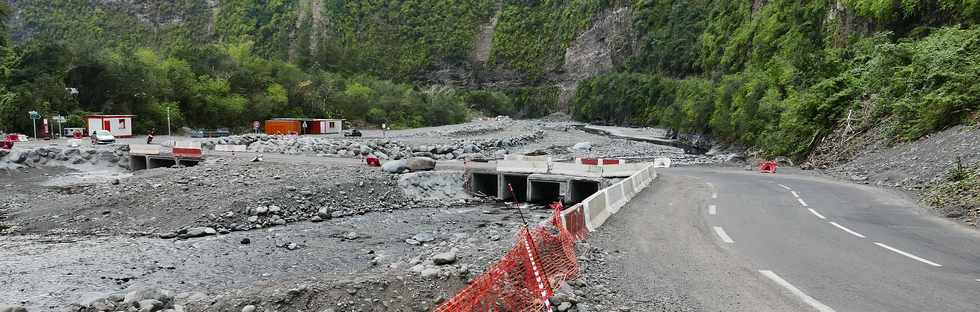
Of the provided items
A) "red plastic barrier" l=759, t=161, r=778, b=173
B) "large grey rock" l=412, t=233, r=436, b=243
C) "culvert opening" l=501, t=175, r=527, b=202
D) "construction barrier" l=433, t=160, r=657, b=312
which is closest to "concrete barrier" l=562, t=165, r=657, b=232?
"construction barrier" l=433, t=160, r=657, b=312

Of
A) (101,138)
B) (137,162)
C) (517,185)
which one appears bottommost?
(517,185)

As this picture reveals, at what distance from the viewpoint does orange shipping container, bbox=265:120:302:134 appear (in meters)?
67.0

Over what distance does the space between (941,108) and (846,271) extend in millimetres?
22067

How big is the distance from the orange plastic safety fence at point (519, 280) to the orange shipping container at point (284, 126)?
60.9 metres

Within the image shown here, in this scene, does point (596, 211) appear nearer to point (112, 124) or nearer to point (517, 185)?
point (517, 185)

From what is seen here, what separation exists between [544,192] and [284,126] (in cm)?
4390

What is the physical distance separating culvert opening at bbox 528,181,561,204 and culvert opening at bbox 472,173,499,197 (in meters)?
2.36

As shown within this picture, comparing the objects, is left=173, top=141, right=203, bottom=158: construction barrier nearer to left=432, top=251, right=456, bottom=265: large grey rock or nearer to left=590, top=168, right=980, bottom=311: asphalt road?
left=590, top=168, right=980, bottom=311: asphalt road

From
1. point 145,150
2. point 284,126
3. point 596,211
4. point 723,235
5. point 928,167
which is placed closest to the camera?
point 723,235

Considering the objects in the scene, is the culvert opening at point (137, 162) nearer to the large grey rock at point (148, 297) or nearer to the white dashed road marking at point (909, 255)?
the large grey rock at point (148, 297)

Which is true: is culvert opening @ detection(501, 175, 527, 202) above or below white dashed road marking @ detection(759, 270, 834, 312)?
below

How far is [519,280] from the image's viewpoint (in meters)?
8.37

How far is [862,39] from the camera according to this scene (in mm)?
39750

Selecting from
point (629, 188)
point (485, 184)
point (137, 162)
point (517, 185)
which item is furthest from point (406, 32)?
point (629, 188)
